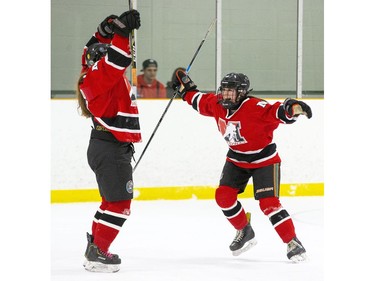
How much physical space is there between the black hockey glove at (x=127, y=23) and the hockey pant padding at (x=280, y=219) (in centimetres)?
118

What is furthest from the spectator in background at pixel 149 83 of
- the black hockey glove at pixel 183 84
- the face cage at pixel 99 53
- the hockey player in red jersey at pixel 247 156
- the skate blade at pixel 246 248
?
the face cage at pixel 99 53

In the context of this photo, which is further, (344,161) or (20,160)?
(344,161)

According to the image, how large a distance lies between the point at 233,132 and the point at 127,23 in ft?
3.34

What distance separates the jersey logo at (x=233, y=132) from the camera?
3.51 metres

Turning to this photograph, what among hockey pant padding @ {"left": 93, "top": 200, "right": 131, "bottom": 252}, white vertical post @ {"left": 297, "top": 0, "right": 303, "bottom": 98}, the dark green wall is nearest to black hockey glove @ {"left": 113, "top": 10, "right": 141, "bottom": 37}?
hockey pant padding @ {"left": 93, "top": 200, "right": 131, "bottom": 252}

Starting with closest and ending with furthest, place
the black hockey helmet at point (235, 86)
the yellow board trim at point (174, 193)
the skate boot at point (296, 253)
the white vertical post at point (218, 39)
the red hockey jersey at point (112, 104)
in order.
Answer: the red hockey jersey at point (112, 104), the skate boot at point (296, 253), the black hockey helmet at point (235, 86), the yellow board trim at point (174, 193), the white vertical post at point (218, 39)

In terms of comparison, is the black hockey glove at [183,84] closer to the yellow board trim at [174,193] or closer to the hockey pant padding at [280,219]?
the hockey pant padding at [280,219]

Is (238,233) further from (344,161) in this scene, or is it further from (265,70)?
(265,70)

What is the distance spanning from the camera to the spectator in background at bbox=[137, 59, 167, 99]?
5957 mm

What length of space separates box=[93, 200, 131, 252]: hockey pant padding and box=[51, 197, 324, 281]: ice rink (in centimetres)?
15

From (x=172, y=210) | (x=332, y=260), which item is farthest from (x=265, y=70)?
(x=332, y=260)

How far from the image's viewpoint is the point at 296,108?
3160 mm

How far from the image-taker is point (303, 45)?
6.35 metres

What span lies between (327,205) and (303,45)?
4.78 m
